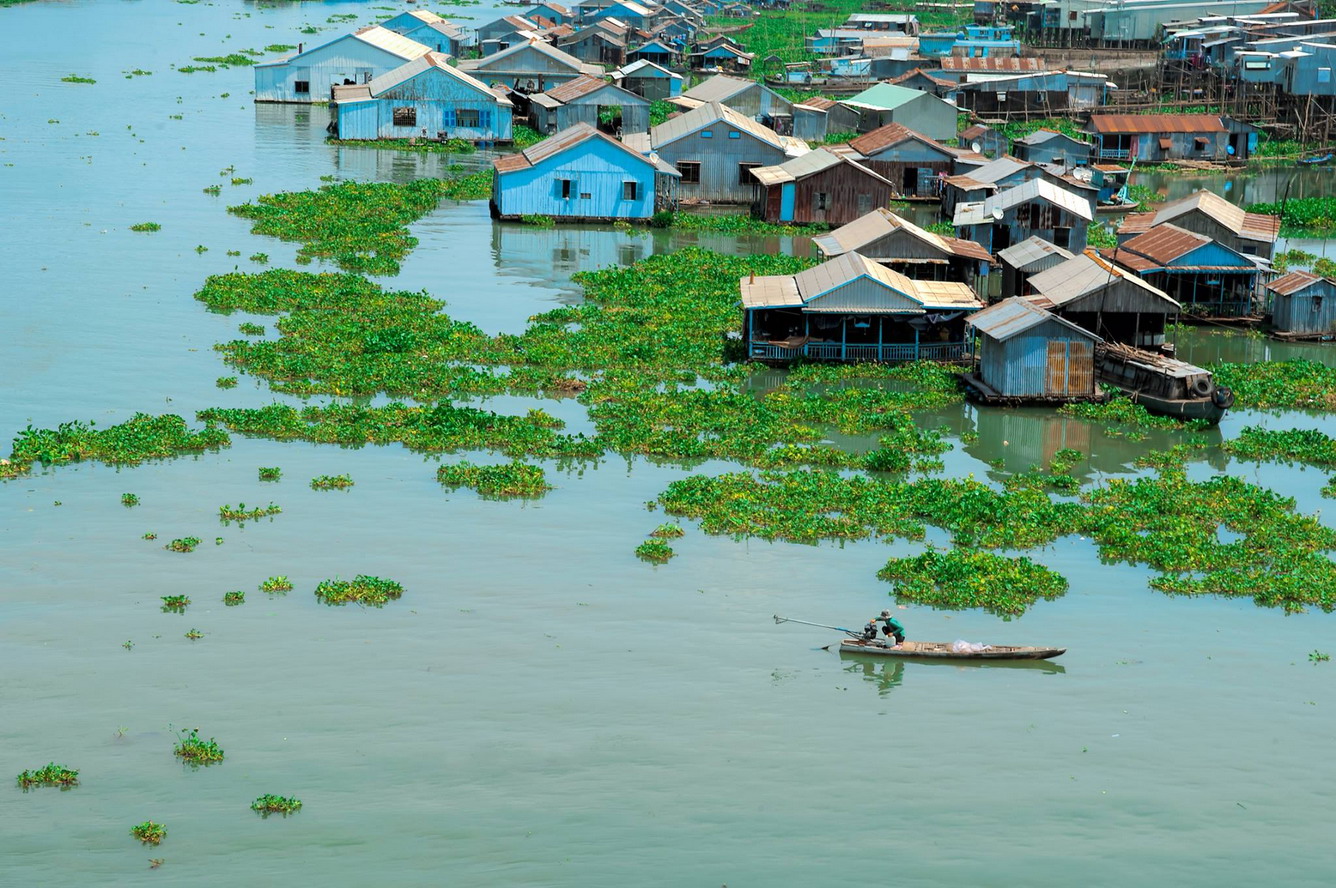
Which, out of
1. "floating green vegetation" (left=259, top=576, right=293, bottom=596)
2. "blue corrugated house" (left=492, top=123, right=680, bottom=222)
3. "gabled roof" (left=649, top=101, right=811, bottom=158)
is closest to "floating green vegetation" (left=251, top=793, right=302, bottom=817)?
"floating green vegetation" (left=259, top=576, right=293, bottom=596)

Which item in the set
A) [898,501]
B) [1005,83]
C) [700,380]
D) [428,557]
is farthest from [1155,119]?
[428,557]

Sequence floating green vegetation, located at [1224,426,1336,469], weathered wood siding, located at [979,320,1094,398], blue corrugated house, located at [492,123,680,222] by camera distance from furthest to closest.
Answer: blue corrugated house, located at [492,123,680,222]
weathered wood siding, located at [979,320,1094,398]
floating green vegetation, located at [1224,426,1336,469]

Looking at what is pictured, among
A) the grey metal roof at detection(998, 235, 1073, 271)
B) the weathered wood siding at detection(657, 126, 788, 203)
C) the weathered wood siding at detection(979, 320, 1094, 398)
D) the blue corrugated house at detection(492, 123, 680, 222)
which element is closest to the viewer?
the weathered wood siding at detection(979, 320, 1094, 398)

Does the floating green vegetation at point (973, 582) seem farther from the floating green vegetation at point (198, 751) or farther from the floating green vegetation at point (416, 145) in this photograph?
the floating green vegetation at point (416, 145)

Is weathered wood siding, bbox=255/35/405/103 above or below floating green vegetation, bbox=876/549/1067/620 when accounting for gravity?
above

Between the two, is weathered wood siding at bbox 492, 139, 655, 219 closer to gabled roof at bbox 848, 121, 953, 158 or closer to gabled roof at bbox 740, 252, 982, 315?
gabled roof at bbox 848, 121, 953, 158

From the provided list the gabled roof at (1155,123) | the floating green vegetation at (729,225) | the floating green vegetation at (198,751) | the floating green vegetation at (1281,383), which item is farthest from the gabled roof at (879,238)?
the gabled roof at (1155,123)

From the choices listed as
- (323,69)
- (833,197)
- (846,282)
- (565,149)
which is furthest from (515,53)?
(846,282)
